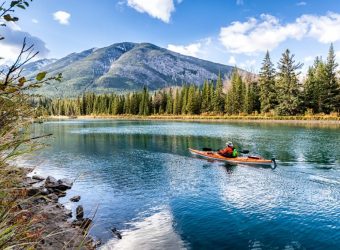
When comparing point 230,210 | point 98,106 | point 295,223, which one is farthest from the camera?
point 98,106

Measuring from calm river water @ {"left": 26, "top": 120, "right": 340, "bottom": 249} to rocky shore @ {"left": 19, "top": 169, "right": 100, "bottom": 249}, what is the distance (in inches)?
34.5

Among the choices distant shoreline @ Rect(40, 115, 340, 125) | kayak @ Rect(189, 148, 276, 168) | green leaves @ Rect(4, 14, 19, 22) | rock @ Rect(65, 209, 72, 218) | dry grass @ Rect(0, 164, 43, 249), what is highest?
green leaves @ Rect(4, 14, 19, 22)

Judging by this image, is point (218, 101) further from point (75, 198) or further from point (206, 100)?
point (75, 198)

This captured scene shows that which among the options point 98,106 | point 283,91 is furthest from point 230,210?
point 98,106

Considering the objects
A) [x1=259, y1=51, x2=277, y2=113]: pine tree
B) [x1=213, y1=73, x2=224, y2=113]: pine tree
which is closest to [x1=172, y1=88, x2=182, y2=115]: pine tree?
[x1=213, y1=73, x2=224, y2=113]: pine tree

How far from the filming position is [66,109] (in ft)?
641

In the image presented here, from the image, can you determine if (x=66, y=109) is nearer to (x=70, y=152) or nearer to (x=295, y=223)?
(x=70, y=152)

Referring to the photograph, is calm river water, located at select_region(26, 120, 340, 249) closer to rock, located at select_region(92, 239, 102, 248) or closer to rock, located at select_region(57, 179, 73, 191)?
rock, located at select_region(92, 239, 102, 248)

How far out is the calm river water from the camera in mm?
14891

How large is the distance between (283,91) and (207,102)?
33.0 m

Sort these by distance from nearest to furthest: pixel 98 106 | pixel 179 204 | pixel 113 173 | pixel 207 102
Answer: pixel 179 204 → pixel 113 173 → pixel 207 102 → pixel 98 106

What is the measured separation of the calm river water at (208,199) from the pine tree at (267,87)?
217 ft

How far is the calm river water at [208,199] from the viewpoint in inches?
586

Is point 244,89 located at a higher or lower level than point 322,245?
higher
